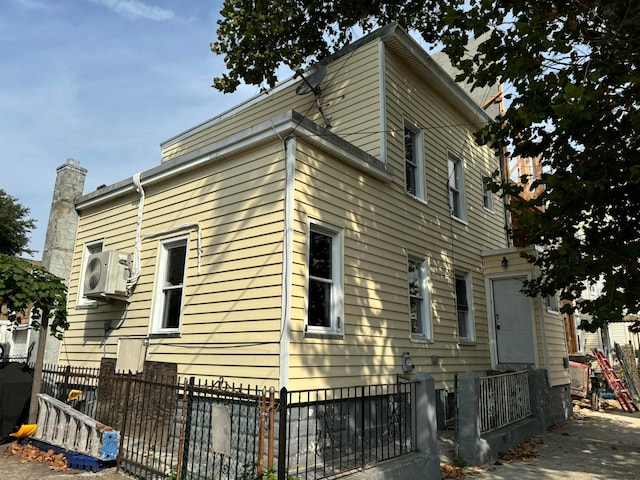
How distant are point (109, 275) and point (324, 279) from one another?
4.21 metres

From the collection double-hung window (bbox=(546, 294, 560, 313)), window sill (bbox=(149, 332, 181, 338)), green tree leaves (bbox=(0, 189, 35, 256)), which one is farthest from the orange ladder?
green tree leaves (bbox=(0, 189, 35, 256))

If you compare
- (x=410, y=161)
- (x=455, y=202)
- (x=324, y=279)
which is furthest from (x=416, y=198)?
(x=324, y=279)

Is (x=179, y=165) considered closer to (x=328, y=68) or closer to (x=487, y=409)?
(x=328, y=68)

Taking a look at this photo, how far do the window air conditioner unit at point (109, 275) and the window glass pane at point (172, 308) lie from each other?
39.3 inches

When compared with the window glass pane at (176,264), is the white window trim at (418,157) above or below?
above

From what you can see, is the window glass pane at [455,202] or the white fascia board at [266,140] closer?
the white fascia board at [266,140]

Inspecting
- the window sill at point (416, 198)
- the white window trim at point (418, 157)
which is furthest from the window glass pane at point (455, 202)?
the window sill at point (416, 198)

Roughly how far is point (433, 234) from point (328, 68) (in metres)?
4.65

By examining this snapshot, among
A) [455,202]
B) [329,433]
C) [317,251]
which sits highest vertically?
[455,202]

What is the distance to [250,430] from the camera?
20.1ft

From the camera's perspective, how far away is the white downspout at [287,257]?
595 centimetres

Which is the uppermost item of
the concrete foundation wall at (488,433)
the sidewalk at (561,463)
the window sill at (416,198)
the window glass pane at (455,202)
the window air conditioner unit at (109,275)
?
the window glass pane at (455,202)

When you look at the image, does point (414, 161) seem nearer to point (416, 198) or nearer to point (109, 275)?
point (416, 198)

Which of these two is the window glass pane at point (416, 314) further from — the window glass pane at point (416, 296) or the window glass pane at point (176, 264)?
the window glass pane at point (176, 264)
